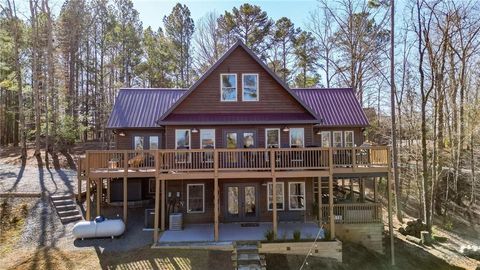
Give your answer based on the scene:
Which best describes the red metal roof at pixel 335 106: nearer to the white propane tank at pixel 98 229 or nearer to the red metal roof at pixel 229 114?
the red metal roof at pixel 229 114

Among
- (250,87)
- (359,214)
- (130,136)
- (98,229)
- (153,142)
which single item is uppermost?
(250,87)

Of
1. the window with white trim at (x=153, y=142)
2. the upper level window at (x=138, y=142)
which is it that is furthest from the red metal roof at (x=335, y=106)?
the upper level window at (x=138, y=142)

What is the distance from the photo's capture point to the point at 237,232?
45.7 ft

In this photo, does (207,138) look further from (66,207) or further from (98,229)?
(66,207)

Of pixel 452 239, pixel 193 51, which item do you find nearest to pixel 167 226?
pixel 452 239

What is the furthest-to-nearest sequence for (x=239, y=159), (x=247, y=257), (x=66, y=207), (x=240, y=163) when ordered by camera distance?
(x=66, y=207)
(x=239, y=159)
(x=240, y=163)
(x=247, y=257)

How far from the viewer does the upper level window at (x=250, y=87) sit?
16250mm

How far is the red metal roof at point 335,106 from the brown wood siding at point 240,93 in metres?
2.26

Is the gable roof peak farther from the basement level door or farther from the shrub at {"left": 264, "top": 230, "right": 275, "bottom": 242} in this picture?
the shrub at {"left": 264, "top": 230, "right": 275, "bottom": 242}

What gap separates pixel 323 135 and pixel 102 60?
24988mm

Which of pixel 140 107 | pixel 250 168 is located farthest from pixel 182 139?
pixel 250 168

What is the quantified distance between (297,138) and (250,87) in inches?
135

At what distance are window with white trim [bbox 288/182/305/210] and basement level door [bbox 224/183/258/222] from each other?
5.60 ft

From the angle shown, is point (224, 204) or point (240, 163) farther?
point (224, 204)
